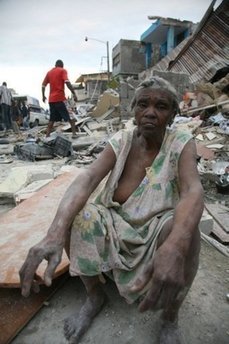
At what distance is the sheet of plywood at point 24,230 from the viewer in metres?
2.00

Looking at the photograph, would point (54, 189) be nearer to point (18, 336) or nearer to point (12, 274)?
point (12, 274)

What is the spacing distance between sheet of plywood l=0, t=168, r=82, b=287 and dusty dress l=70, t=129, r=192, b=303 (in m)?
0.41

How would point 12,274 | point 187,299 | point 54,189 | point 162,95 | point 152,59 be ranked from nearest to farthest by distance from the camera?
point 162,95
point 12,274
point 187,299
point 54,189
point 152,59

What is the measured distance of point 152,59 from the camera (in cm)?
2266

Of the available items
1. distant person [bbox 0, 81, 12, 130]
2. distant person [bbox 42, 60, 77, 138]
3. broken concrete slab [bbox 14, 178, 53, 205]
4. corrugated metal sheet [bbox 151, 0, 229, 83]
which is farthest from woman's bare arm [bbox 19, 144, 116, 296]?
distant person [bbox 0, 81, 12, 130]

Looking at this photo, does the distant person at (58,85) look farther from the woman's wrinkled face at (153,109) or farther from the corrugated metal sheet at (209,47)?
the woman's wrinkled face at (153,109)

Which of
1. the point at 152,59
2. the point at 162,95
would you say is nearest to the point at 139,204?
the point at 162,95

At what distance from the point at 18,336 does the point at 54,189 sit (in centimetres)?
181

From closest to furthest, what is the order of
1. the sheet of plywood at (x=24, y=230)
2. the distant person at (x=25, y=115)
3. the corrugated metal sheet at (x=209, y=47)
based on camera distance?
1. the sheet of plywood at (x=24, y=230)
2. the corrugated metal sheet at (x=209, y=47)
3. the distant person at (x=25, y=115)

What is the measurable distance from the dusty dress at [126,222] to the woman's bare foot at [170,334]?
26 cm

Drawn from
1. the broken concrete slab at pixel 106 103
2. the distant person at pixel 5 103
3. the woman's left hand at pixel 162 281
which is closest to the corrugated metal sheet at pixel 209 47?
the broken concrete slab at pixel 106 103

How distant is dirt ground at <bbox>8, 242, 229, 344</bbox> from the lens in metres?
1.81

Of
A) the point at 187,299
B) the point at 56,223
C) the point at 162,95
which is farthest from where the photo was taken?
the point at 187,299

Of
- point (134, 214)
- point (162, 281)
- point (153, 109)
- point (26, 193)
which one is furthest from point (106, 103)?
point (162, 281)
